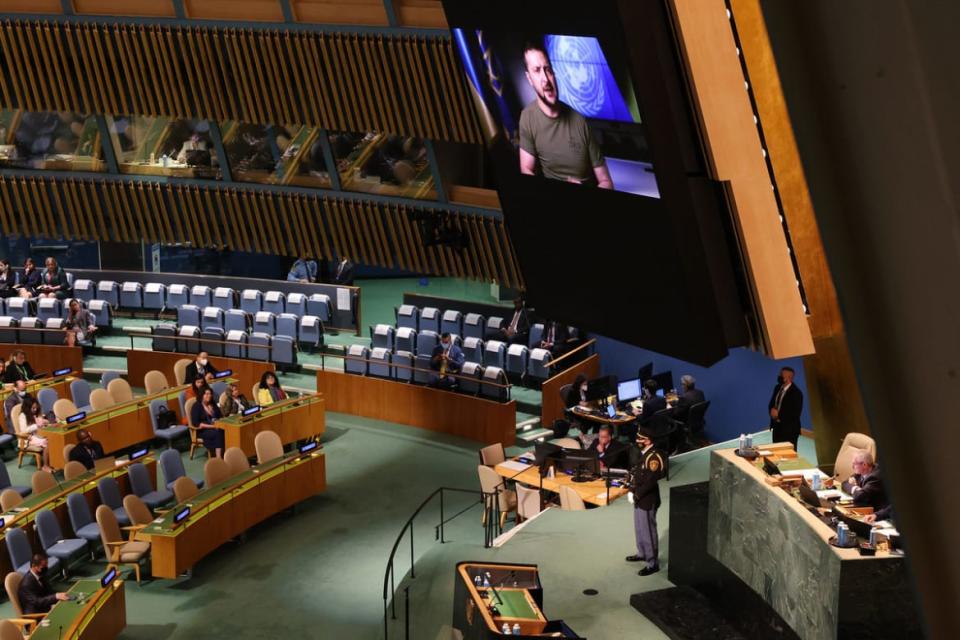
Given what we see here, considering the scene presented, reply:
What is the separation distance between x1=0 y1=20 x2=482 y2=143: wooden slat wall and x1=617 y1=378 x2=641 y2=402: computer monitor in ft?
12.9

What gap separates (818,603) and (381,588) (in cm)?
576

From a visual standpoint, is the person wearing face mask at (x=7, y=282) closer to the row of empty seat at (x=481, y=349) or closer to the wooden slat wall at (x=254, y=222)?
the wooden slat wall at (x=254, y=222)

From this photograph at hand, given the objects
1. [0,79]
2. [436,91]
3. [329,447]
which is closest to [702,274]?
[436,91]

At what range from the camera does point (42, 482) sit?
1261 cm

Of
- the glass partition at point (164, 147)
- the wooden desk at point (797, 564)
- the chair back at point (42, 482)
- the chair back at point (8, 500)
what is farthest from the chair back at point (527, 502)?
the glass partition at point (164, 147)

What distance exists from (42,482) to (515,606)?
21.7ft

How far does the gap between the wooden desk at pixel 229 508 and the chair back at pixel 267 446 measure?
357 millimetres

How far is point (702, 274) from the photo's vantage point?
7.62 m

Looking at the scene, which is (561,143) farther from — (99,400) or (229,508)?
(99,400)

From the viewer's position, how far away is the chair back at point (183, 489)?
1247cm

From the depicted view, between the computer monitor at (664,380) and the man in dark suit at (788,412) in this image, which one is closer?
the man in dark suit at (788,412)

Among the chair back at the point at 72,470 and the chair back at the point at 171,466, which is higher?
the chair back at the point at 72,470

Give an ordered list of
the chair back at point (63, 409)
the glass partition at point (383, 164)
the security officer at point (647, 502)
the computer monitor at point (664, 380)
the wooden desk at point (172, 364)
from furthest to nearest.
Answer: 1. the wooden desk at point (172, 364)
2. the glass partition at point (383, 164)
3. the computer monitor at point (664, 380)
4. the chair back at point (63, 409)
5. the security officer at point (647, 502)

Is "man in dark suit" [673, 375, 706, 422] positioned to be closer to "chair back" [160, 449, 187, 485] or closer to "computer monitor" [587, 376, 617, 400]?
"computer monitor" [587, 376, 617, 400]
